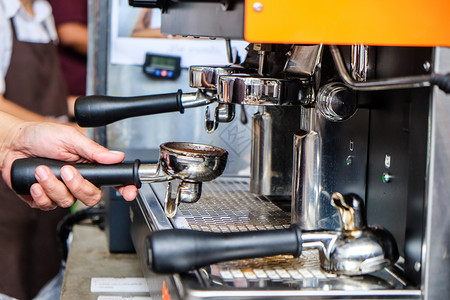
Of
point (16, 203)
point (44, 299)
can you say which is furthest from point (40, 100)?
point (44, 299)

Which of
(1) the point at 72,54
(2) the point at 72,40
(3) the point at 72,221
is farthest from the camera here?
(1) the point at 72,54

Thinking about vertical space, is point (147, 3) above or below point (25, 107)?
above

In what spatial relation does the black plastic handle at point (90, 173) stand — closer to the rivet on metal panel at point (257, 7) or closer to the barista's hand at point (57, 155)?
the barista's hand at point (57, 155)

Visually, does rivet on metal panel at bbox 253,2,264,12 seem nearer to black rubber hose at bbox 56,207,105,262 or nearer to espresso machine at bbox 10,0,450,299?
espresso machine at bbox 10,0,450,299

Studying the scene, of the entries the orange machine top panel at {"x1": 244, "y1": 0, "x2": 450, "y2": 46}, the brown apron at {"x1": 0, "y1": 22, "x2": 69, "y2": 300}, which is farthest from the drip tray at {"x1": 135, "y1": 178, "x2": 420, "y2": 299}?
the brown apron at {"x1": 0, "y1": 22, "x2": 69, "y2": 300}

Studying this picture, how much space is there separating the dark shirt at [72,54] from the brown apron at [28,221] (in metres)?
0.56

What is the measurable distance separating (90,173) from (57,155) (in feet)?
0.61

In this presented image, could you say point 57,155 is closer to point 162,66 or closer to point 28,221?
point 162,66

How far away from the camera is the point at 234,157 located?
1.41m

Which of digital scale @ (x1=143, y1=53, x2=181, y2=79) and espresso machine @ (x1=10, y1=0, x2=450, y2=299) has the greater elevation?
digital scale @ (x1=143, y1=53, x2=181, y2=79)

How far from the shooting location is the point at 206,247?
632 millimetres

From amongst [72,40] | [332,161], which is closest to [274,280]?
[332,161]

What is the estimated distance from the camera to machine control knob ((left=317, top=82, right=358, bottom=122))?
2.46 ft

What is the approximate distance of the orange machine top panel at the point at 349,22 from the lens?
627 millimetres
